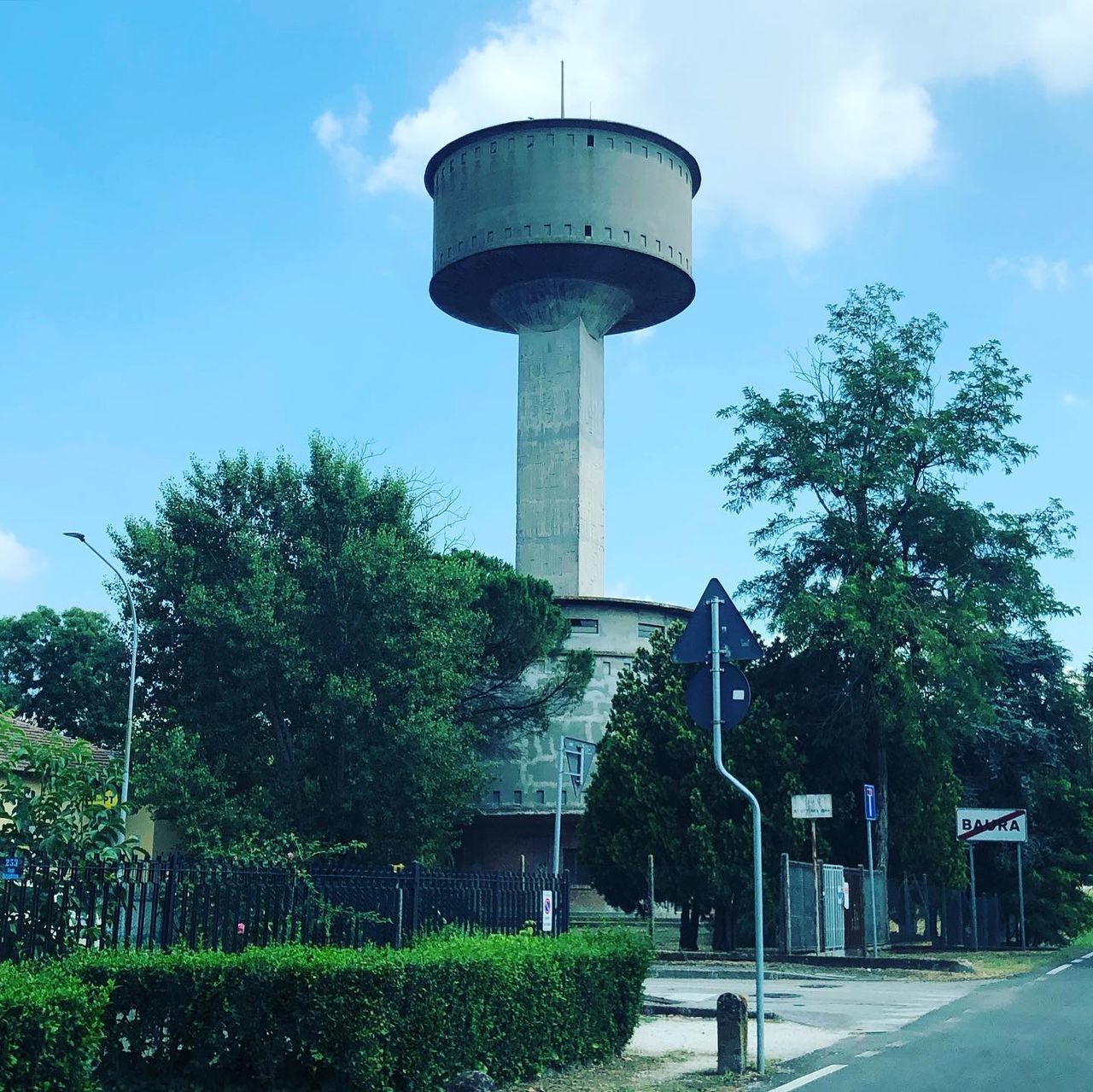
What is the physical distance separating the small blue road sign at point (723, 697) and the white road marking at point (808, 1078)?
2.95 m

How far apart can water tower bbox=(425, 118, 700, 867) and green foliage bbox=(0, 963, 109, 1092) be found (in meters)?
45.9

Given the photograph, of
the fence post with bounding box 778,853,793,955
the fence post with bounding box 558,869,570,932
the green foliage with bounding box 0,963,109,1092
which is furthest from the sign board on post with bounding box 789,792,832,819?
the green foliage with bounding box 0,963,109,1092

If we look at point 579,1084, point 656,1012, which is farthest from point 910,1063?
point 656,1012

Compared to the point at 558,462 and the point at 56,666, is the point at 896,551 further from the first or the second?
the point at 56,666

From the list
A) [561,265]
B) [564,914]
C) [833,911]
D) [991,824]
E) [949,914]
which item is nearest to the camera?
[564,914]

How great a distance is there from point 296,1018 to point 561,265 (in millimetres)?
47315

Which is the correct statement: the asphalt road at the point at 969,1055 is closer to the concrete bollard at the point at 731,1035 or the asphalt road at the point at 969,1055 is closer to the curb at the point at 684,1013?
the concrete bollard at the point at 731,1035

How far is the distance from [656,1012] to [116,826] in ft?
25.3

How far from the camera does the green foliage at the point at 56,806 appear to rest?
12203mm

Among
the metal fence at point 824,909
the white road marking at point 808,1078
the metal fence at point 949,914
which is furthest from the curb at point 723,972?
the white road marking at point 808,1078

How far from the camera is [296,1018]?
32.3 feet

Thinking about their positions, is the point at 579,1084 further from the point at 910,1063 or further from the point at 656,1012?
the point at 656,1012

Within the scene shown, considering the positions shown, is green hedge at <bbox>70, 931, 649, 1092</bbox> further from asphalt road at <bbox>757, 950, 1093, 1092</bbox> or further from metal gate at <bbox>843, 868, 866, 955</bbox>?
metal gate at <bbox>843, 868, 866, 955</bbox>

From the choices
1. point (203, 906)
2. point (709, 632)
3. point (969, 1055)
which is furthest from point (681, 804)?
point (203, 906)
